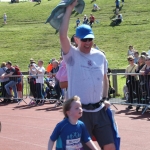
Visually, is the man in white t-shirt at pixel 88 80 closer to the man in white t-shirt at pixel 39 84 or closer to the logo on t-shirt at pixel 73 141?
the logo on t-shirt at pixel 73 141

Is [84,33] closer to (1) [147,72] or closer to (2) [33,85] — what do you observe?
(1) [147,72]

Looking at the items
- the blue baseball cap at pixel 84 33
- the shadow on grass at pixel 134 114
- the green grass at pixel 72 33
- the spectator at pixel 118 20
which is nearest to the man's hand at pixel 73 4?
the blue baseball cap at pixel 84 33

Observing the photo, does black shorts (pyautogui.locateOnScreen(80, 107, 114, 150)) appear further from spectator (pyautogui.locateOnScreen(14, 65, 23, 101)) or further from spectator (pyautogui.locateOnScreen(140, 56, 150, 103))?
spectator (pyautogui.locateOnScreen(14, 65, 23, 101))

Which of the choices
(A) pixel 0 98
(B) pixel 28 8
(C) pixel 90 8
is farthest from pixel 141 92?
(B) pixel 28 8

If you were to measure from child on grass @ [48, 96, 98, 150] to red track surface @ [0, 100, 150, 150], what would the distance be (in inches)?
150

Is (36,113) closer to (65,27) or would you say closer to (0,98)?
(0,98)

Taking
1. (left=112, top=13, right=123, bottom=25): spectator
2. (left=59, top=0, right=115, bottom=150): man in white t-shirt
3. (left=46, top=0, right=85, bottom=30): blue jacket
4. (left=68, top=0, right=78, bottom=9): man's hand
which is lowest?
(left=59, top=0, right=115, bottom=150): man in white t-shirt

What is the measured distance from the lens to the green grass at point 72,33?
42.9 m

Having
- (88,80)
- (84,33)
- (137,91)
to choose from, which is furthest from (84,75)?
(137,91)

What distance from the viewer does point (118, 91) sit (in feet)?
59.3

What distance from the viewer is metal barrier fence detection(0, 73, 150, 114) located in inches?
551

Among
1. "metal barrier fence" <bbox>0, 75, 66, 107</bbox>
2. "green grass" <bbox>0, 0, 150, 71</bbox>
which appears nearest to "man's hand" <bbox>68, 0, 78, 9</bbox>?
"metal barrier fence" <bbox>0, 75, 66, 107</bbox>

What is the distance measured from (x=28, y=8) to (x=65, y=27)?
6523 cm

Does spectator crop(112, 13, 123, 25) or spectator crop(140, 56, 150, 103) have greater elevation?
spectator crop(112, 13, 123, 25)
